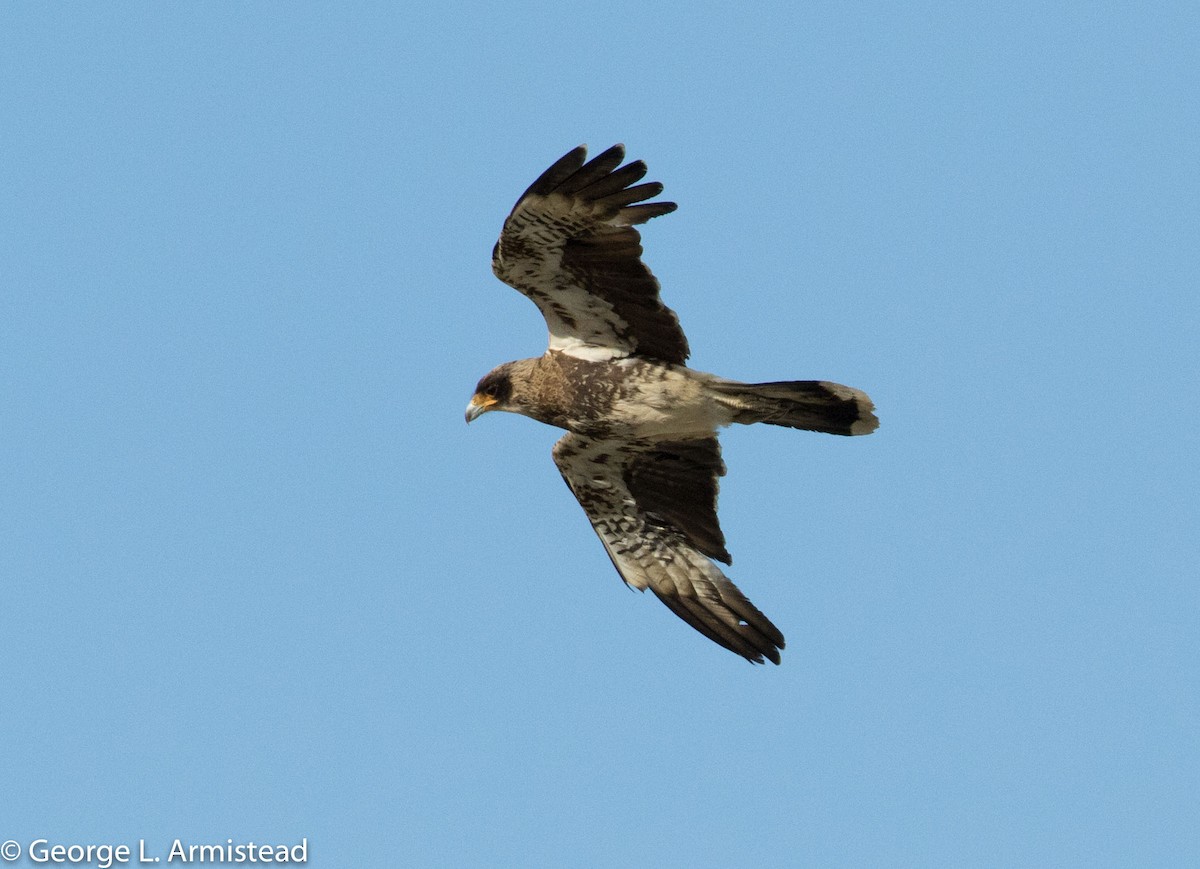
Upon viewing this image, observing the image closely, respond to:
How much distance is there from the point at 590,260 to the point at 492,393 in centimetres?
135

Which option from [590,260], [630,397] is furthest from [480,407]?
[590,260]

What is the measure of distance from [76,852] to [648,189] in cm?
578

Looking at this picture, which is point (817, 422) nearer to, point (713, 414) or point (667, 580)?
point (713, 414)

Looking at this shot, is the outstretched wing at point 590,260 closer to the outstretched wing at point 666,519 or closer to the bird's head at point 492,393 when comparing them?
the bird's head at point 492,393

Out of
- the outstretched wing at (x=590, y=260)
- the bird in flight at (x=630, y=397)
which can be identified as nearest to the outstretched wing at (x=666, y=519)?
the bird in flight at (x=630, y=397)

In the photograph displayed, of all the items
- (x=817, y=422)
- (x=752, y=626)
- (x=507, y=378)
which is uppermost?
(x=507, y=378)

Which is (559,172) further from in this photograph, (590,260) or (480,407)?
(480,407)

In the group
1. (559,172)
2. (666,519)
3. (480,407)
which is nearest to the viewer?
(559,172)

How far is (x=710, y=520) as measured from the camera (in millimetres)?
13055

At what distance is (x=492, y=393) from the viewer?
12.5 meters

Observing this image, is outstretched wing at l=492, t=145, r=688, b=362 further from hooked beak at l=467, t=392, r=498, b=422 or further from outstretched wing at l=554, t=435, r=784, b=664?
outstretched wing at l=554, t=435, r=784, b=664

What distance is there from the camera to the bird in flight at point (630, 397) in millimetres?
11453

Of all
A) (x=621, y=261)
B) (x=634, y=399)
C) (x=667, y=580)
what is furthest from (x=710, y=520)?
(x=621, y=261)

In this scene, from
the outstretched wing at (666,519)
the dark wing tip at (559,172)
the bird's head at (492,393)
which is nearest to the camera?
the dark wing tip at (559,172)
